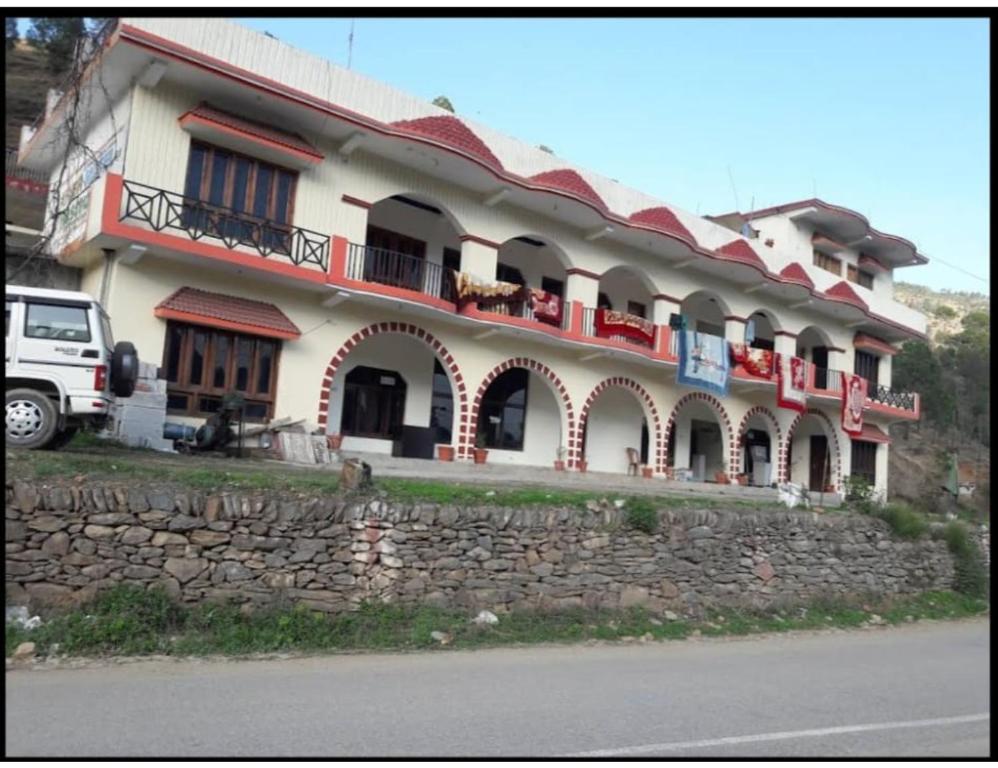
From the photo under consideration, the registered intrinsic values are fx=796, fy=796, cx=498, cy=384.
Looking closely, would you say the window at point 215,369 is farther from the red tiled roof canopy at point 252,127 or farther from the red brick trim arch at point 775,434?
the red brick trim arch at point 775,434

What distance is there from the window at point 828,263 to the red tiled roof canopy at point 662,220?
987 centimetres

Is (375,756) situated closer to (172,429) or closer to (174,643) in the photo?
(174,643)

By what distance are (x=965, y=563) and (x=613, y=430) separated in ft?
34.8

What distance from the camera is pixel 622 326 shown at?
21.9 metres

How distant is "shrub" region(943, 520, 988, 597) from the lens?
15805mm

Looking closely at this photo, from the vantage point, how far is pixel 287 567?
28.5 ft

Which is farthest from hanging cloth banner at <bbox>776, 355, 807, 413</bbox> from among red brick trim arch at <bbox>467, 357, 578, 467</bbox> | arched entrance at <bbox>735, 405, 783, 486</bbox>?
red brick trim arch at <bbox>467, 357, 578, 467</bbox>

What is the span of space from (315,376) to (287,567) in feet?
27.5

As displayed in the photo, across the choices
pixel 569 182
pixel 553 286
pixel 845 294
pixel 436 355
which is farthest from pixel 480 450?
pixel 845 294

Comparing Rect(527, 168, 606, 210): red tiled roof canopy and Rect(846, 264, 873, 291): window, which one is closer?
Rect(527, 168, 606, 210): red tiled roof canopy

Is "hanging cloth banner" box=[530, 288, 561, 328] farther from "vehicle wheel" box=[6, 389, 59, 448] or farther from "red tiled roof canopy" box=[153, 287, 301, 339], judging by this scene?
"vehicle wheel" box=[6, 389, 59, 448]

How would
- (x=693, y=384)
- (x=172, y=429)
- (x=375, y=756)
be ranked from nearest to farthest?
1. (x=375, y=756)
2. (x=172, y=429)
3. (x=693, y=384)

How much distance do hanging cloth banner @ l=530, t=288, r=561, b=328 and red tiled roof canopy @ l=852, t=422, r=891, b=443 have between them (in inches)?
589

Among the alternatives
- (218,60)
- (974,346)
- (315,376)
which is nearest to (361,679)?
(315,376)
